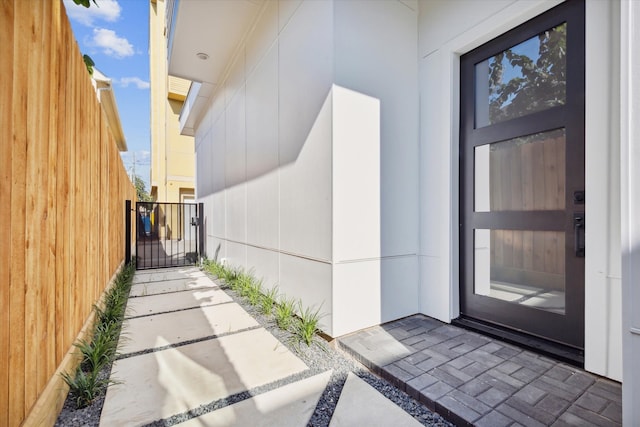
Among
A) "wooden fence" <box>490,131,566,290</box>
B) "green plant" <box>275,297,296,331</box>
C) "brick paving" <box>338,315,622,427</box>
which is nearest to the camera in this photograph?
"brick paving" <box>338,315,622,427</box>

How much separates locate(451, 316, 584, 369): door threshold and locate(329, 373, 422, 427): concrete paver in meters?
1.18

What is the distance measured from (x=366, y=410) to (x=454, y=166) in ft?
6.75

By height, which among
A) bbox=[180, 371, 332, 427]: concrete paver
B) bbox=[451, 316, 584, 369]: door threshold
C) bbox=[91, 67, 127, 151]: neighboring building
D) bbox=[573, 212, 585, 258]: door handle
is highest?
bbox=[91, 67, 127, 151]: neighboring building

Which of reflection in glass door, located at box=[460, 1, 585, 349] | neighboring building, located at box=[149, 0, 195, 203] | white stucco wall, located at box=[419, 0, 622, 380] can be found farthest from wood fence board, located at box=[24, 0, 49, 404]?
neighboring building, located at box=[149, 0, 195, 203]

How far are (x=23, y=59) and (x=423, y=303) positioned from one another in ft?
10.4

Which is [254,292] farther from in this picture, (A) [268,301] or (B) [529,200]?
(B) [529,200]

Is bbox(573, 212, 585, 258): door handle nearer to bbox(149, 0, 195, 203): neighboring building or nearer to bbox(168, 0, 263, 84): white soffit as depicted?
bbox(168, 0, 263, 84): white soffit

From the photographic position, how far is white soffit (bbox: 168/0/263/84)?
372cm

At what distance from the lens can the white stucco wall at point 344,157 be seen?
2.48 meters

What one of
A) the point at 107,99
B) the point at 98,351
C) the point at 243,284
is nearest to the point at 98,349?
the point at 98,351

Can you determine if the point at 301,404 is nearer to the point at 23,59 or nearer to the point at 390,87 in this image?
the point at 23,59

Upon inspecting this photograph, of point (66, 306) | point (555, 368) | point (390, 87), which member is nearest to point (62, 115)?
point (66, 306)

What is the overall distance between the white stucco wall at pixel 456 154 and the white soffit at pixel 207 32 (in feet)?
7.58

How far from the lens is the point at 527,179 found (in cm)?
230
